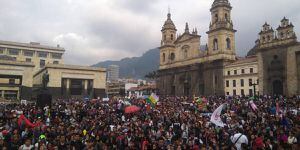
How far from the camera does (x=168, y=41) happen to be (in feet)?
226

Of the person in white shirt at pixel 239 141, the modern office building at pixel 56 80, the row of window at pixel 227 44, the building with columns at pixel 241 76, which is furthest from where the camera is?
the row of window at pixel 227 44

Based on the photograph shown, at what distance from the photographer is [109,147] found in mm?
11367

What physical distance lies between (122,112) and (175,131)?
881 centimetres

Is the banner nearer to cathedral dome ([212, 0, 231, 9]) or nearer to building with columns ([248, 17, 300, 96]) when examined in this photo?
building with columns ([248, 17, 300, 96])

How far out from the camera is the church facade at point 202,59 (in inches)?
2083

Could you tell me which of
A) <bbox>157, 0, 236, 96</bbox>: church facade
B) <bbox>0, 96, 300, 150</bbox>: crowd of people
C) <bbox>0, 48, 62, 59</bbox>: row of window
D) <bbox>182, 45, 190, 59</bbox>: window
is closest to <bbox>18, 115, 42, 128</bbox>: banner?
<bbox>0, 96, 300, 150</bbox>: crowd of people

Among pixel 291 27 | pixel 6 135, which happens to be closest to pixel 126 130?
pixel 6 135

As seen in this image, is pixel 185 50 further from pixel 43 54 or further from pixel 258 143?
pixel 258 143

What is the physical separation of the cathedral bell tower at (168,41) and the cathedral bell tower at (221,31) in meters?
14.5

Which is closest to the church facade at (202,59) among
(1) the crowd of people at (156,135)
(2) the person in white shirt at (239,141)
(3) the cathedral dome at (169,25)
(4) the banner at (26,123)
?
(3) the cathedral dome at (169,25)

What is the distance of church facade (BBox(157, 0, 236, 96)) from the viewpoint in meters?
52.9

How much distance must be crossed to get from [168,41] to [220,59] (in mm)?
19697

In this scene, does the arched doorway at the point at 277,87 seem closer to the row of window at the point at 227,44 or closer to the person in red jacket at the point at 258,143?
the row of window at the point at 227,44

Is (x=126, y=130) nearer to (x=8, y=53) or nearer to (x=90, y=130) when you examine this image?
(x=90, y=130)
